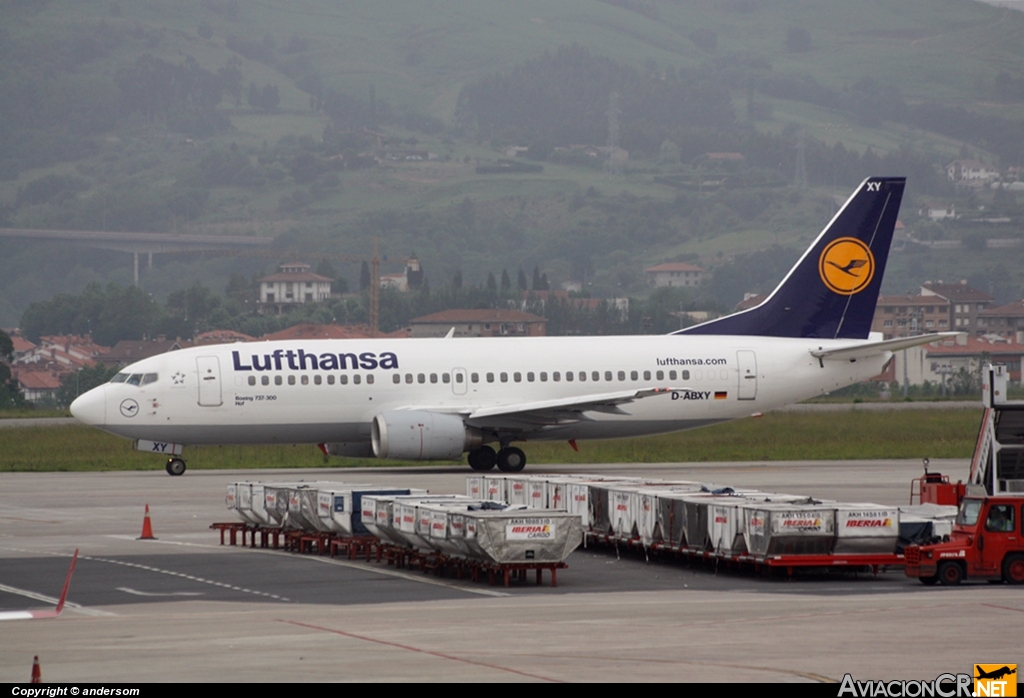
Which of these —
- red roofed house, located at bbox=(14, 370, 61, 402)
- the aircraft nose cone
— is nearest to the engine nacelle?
the aircraft nose cone

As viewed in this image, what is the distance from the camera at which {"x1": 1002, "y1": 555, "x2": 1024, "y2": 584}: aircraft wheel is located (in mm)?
22750

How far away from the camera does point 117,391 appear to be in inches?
1766

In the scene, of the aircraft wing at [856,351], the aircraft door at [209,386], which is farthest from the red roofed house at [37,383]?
the aircraft wing at [856,351]

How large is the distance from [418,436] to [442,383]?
2856 mm

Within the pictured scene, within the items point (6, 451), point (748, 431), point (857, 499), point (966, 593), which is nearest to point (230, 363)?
point (6, 451)

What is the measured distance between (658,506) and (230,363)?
71.0ft

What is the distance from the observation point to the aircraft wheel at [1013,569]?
22750 millimetres

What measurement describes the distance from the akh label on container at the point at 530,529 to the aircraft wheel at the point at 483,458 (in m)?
21.9

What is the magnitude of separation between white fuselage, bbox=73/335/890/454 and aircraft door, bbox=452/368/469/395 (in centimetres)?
3

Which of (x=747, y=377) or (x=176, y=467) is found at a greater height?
(x=747, y=377)

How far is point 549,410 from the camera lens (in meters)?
43.8

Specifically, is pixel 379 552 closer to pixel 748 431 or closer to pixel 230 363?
pixel 230 363

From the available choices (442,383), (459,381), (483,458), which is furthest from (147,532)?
(459,381)

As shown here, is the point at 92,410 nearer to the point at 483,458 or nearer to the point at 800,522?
the point at 483,458
